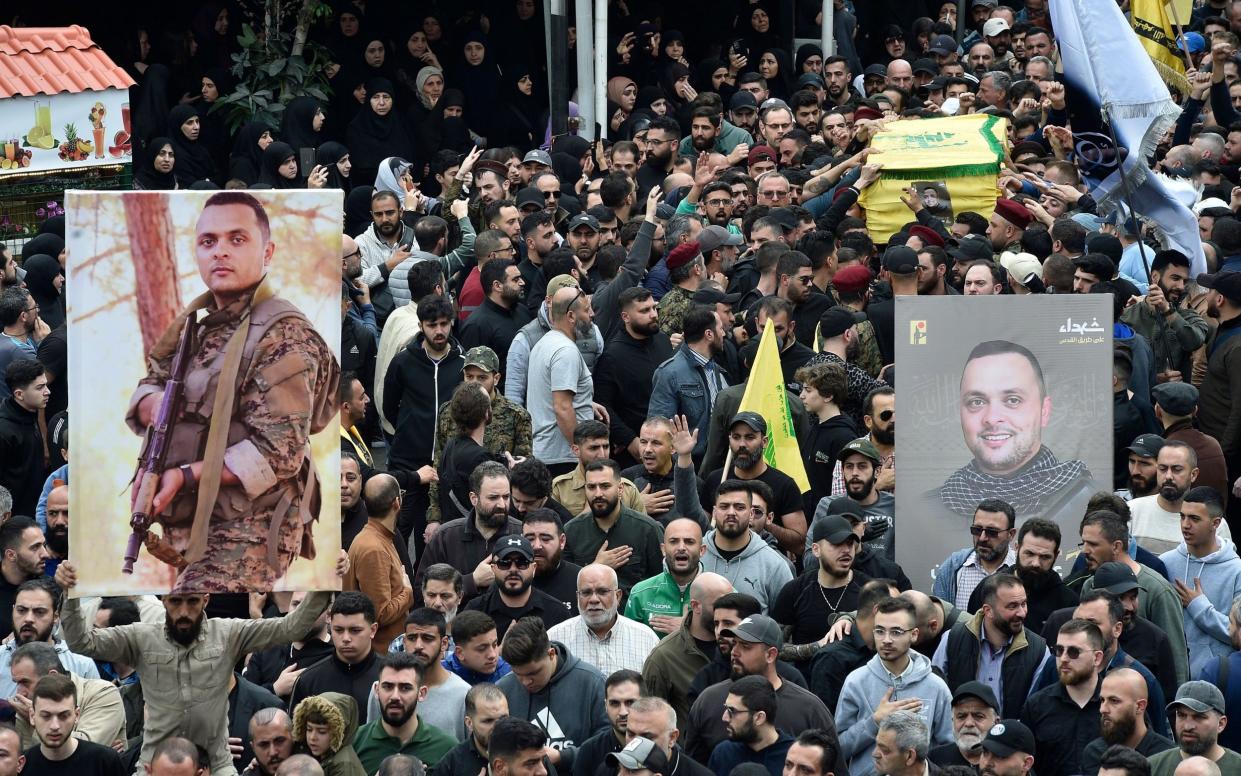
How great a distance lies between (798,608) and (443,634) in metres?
1.65

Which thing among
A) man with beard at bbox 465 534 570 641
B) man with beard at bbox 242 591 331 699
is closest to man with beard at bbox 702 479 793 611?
man with beard at bbox 465 534 570 641

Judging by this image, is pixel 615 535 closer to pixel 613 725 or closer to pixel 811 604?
pixel 811 604

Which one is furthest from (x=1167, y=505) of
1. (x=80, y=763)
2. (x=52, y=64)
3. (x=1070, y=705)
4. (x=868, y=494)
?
(x=52, y=64)

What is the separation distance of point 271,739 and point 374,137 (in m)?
10.5

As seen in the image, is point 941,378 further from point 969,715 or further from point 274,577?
point 274,577

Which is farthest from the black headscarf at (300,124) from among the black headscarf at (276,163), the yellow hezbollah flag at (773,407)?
the yellow hezbollah flag at (773,407)

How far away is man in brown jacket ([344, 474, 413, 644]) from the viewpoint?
35.2ft

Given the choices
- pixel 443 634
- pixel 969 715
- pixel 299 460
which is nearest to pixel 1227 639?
pixel 969 715

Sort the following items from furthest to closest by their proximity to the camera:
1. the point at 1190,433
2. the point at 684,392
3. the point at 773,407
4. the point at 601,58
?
the point at 601,58
the point at 684,392
the point at 1190,433
the point at 773,407

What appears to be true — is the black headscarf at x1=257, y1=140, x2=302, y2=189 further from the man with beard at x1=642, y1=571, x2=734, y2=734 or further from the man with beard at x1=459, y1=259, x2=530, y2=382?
the man with beard at x1=642, y1=571, x2=734, y2=734

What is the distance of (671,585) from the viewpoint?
1050 cm

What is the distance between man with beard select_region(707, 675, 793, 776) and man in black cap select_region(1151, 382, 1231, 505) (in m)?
3.75

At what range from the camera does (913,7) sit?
1004 inches

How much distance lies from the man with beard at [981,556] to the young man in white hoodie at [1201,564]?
78 cm
